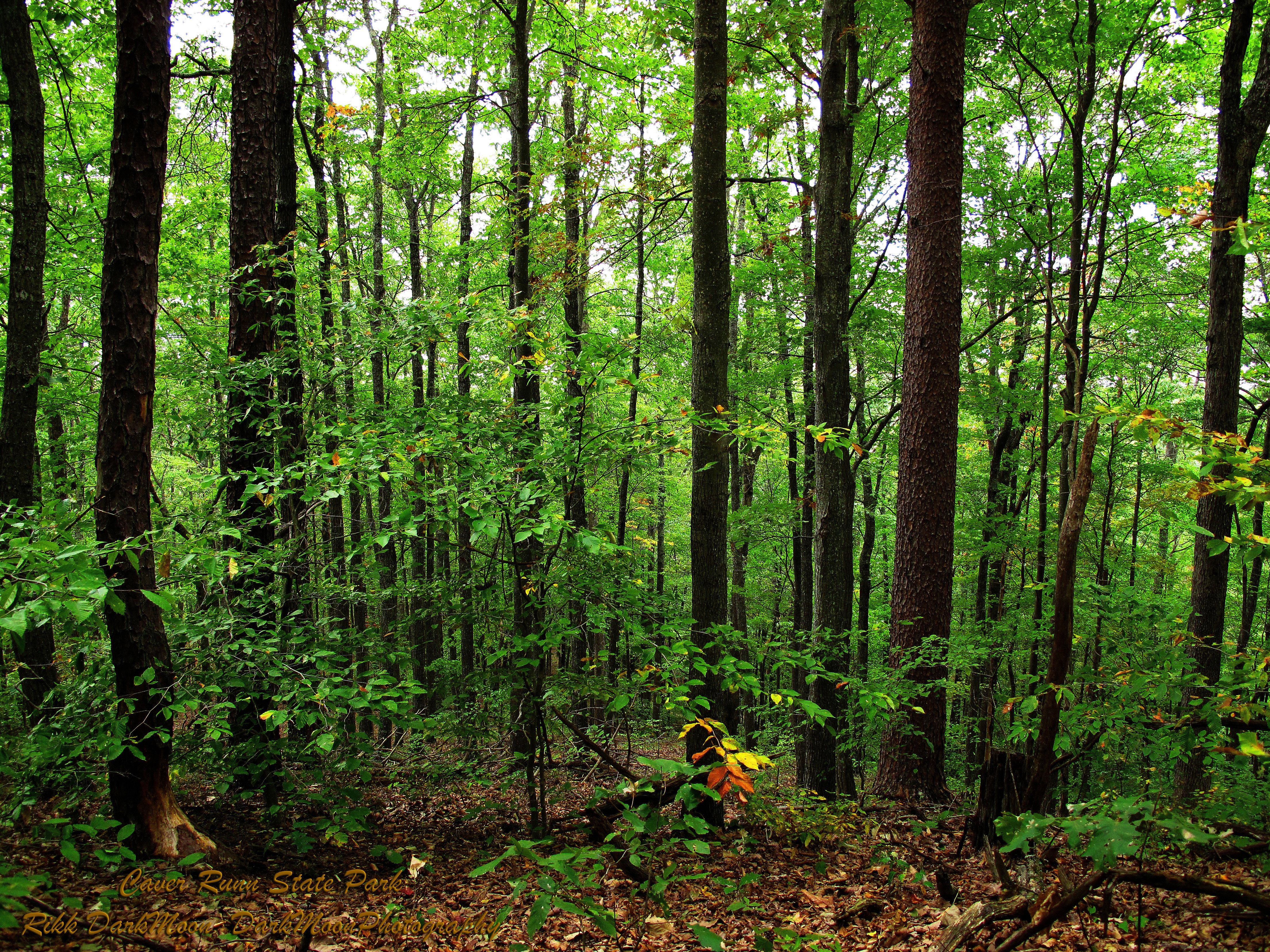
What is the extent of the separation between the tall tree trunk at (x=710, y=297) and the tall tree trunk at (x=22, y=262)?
6.10 m

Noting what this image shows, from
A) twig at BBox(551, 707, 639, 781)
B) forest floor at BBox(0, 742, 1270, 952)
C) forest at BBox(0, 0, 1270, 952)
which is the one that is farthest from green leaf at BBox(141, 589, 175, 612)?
twig at BBox(551, 707, 639, 781)

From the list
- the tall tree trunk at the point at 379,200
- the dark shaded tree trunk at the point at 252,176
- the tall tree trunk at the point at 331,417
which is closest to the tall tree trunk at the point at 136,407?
the tall tree trunk at the point at 331,417

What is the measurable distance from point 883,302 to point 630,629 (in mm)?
9842

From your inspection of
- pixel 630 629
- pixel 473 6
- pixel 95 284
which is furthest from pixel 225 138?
pixel 630 629

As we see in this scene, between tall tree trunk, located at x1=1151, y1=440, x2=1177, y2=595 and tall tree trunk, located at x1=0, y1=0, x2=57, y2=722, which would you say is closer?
tall tree trunk, located at x1=0, y1=0, x2=57, y2=722

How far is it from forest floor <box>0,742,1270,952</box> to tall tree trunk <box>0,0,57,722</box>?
3600mm

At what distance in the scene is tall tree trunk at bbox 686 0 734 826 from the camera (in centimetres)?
512

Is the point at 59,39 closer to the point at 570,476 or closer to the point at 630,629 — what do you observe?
the point at 570,476

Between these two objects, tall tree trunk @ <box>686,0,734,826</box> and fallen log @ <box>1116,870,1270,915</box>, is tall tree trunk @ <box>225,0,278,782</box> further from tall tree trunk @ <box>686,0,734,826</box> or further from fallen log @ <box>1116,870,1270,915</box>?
fallen log @ <box>1116,870,1270,915</box>

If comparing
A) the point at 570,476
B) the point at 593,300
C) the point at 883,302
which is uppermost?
the point at 593,300

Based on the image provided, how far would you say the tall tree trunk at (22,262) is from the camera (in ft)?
19.7

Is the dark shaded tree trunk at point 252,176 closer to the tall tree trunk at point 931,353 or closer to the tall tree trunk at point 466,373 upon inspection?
the tall tree trunk at point 466,373

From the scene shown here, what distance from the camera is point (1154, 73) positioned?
9648 millimetres

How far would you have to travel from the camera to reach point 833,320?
773 cm
